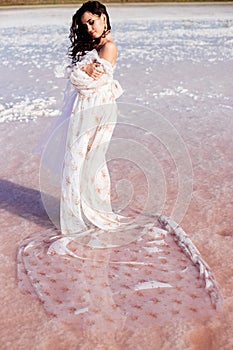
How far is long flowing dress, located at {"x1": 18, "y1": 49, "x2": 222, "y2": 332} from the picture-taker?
8.75 ft

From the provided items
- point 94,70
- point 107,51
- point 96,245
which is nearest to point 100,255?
point 96,245

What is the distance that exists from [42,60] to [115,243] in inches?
322

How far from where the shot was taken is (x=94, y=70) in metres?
3.05

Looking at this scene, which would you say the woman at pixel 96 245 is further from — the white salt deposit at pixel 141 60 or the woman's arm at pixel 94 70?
the white salt deposit at pixel 141 60

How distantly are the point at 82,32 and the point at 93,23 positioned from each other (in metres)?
0.10

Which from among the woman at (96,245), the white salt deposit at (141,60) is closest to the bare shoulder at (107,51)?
the woman at (96,245)

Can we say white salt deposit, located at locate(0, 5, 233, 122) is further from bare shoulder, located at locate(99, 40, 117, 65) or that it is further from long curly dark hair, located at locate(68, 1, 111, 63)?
bare shoulder, located at locate(99, 40, 117, 65)

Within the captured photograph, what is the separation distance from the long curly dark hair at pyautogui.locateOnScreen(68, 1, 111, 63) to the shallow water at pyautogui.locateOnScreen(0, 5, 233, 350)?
1276 millimetres

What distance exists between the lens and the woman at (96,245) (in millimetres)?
2703

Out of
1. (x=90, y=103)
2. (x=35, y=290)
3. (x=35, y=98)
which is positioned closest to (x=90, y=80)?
(x=90, y=103)

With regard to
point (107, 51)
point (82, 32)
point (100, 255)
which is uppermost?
point (82, 32)

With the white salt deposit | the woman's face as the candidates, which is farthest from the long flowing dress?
the white salt deposit

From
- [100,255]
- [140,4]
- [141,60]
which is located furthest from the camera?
[140,4]

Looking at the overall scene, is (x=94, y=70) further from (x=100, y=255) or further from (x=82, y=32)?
(x=100, y=255)
